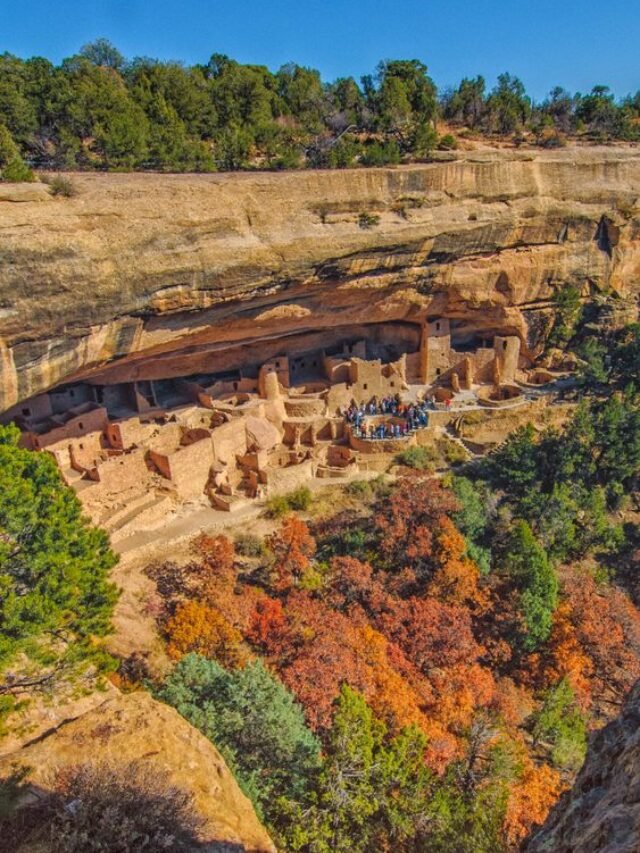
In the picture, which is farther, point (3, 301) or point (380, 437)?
point (380, 437)

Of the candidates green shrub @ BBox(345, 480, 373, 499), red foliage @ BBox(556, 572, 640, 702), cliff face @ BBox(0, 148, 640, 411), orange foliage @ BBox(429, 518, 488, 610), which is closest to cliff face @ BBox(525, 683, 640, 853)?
orange foliage @ BBox(429, 518, 488, 610)

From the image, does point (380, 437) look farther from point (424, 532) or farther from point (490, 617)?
point (490, 617)

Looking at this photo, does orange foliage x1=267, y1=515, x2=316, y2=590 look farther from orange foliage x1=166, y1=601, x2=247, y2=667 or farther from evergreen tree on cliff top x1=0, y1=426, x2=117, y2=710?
evergreen tree on cliff top x1=0, y1=426, x2=117, y2=710

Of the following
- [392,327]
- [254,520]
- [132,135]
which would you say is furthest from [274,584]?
[132,135]

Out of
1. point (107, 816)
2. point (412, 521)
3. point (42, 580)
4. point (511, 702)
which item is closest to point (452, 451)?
point (412, 521)

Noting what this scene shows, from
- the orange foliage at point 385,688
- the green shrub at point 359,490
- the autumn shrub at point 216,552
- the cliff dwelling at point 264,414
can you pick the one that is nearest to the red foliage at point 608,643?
the orange foliage at point 385,688

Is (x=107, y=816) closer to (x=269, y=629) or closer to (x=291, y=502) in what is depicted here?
(x=269, y=629)

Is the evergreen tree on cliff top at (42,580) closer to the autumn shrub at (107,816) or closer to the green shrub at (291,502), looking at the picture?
the autumn shrub at (107,816)
